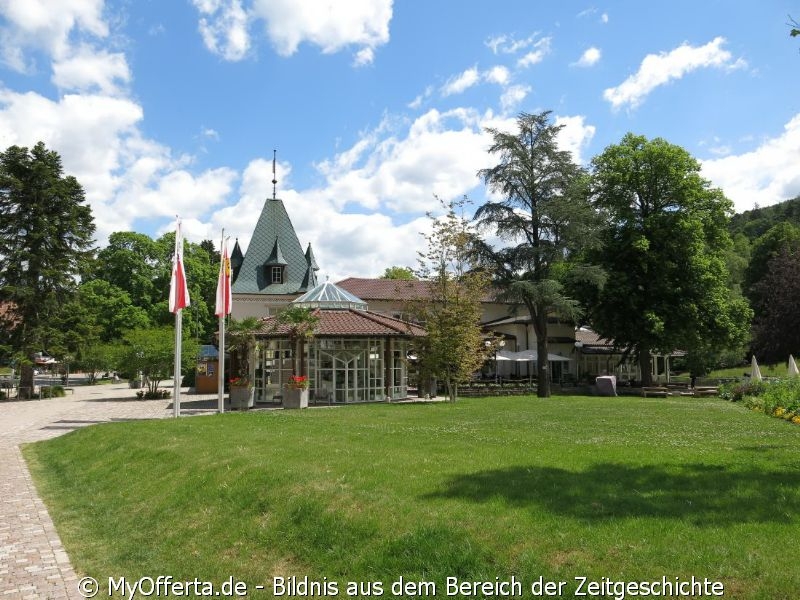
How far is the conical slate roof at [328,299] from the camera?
104ft

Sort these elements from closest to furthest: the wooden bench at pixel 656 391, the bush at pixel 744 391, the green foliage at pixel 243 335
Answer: the green foliage at pixel 243 335 → the bush at pixel 744 391 → the wooden bench at pixel 656 391

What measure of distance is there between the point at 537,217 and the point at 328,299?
11171mm

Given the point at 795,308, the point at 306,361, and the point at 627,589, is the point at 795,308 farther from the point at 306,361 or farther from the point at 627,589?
the point at 627,589

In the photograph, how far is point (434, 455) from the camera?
10375 millimetres

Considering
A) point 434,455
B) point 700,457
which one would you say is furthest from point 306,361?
point 700,457

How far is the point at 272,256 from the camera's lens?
2090 inches

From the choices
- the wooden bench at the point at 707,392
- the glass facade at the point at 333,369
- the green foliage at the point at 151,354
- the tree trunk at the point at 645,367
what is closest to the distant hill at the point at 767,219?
the tree trunk at the point at 645,367

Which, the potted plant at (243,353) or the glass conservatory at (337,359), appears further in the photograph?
the glass conservatory at (337,359)

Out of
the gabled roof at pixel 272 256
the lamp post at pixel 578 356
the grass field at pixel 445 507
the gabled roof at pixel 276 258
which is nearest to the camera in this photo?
the grass field at pixel 445 507

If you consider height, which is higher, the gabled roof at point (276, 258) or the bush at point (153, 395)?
the gabled roof at point (276, 258)

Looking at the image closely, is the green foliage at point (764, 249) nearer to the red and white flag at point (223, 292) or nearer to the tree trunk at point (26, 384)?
the red and white flag at point (223, 292)

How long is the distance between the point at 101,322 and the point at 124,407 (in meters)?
29.8

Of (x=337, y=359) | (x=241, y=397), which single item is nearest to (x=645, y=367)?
(x=337, y=359)

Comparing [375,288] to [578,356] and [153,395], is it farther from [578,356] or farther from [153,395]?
[153,395]
